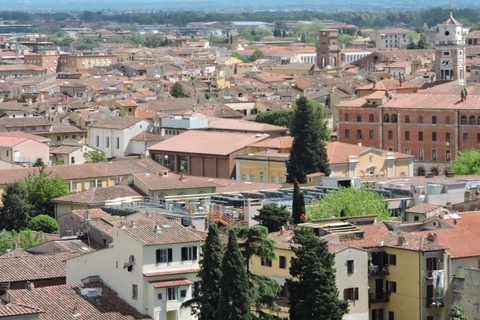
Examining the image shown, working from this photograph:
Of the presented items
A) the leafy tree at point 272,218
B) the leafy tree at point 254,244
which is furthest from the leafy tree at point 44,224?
the leafy tree at point 254,244

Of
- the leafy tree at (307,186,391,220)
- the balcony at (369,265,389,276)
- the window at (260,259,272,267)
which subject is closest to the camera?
the window at (260,259,272,267)

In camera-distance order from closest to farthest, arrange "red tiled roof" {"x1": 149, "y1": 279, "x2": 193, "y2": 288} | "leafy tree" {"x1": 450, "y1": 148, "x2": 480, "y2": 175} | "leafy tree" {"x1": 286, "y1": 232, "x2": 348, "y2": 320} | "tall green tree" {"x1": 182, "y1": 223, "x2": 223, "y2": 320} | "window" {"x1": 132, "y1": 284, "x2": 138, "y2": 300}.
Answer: "tall green tree" {"x1": 182, "y1": 223, "x2": 223, "y2": 320}
"leafy tree" {"x1": 286, "y1": 232, "x2": 348, "y2": 320}
"red tiled roof" {"x1": 149, "y1": 279, "x2": 193, "y2": 288}
"window" {"x1": 132, "y1": 284, "x2": 138, "y2": 300}
"leafy tree" {"x1": 450, "y1": 148, "x2": 480, "y2": 175}

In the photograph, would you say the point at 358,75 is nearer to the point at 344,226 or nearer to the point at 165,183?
the point at 165,183

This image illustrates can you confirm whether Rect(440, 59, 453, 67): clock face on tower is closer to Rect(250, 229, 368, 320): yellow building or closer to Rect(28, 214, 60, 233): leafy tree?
Rect(28, 214, 60, 233): leafy tree

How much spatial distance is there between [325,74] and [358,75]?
11.0 feet

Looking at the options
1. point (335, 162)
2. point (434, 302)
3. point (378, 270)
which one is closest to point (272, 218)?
point (378, 270)

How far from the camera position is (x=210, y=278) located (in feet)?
82.4

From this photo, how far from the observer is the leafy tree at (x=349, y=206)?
121 feet

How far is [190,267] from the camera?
92.0ft

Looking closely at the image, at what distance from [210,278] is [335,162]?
33.6m

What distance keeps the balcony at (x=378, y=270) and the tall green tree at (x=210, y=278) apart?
17.9 feet

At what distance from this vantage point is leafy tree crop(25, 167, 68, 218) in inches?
1874

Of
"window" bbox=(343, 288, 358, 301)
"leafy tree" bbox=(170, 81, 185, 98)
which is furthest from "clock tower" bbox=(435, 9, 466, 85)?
"window" bbox=(343, 288, 358, 301)

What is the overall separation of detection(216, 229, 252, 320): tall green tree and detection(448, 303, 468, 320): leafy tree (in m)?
5.61
